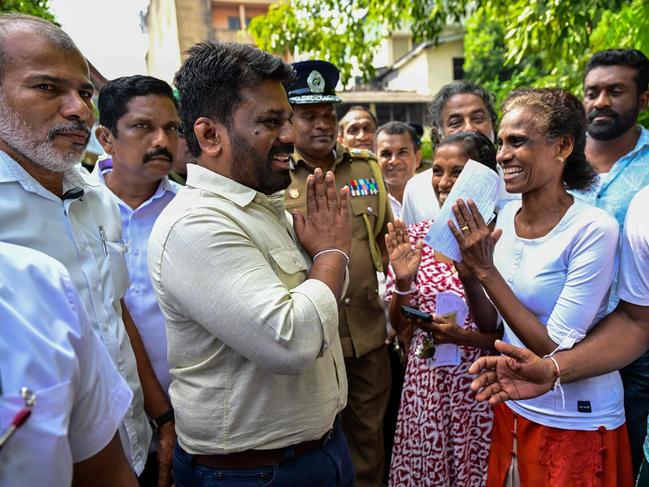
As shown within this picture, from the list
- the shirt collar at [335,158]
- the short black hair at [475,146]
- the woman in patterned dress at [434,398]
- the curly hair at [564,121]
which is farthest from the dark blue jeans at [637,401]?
the shirt collar at [335,158]

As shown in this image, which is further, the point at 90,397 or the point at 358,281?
the point at 358,281

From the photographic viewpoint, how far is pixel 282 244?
1.58 metres

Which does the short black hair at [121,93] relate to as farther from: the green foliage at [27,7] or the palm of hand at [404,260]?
the palm of hand at [404,260]

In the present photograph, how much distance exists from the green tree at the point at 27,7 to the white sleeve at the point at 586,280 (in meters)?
3.49

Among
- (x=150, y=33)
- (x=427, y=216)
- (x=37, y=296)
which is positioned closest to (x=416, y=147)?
(x=427, y=216)

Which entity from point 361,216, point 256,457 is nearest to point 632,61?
point 361,216

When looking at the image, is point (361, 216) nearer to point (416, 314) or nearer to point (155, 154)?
point (416, 314)

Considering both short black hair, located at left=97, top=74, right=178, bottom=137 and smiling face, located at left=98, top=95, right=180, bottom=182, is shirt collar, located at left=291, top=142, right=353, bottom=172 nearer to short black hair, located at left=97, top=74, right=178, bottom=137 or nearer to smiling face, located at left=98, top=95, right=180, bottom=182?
smiling face, located at left=98, top=95, right=180, bottom=182

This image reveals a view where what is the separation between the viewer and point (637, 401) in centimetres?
225

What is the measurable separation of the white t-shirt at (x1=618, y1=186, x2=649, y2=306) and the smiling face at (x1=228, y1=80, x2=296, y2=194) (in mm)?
1269

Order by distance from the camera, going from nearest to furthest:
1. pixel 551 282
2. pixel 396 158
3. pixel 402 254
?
pixel 551 282, pixel 402 254, pixel 396 158

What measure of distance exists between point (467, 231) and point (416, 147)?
10.6ft

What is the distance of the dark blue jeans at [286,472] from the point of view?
1.46m

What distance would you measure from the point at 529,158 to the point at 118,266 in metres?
1.76
